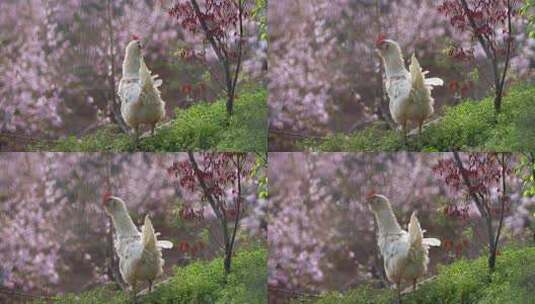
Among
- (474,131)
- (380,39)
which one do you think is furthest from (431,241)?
(380,39)

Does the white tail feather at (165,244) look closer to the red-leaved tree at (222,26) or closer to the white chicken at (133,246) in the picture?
the white chicken at (133,246)

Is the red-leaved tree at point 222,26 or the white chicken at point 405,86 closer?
the white chicken at point 405,86

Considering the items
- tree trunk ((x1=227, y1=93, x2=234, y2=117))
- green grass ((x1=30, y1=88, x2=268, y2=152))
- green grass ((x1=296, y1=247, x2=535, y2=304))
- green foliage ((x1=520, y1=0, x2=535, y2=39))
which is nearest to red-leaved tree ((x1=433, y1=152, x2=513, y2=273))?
green grass ((x1=296, y1=247, x2=535, y2=304))

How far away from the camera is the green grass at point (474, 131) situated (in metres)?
5.29

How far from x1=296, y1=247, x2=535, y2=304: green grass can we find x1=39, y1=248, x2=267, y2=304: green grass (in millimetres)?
322

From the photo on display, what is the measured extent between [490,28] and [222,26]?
1.13 meters

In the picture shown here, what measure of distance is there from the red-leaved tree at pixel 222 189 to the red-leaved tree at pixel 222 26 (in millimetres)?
250

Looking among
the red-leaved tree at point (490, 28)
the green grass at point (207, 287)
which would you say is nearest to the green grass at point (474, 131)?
the red-leaved tree at point (490, 28)

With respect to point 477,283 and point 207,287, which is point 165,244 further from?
point 477,283

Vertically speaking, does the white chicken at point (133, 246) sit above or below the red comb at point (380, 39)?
below

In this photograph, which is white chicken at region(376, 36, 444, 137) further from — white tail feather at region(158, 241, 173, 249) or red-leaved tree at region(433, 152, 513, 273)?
white tail feather at region(158, 241, 173, 249)

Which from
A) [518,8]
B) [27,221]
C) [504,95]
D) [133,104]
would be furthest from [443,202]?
[27,221]

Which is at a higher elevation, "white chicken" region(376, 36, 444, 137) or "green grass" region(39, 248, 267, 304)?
"white chicken" region(376, 36, 444, 137)

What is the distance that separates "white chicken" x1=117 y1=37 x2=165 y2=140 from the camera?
206 inches
